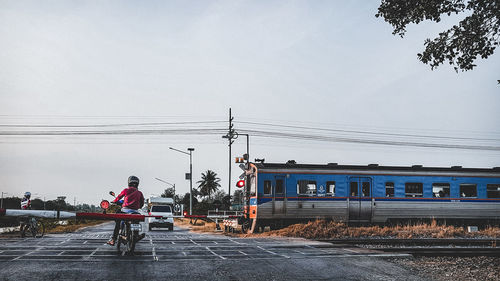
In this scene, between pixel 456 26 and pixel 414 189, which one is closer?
pixel 456 26

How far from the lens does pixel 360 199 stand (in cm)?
2177

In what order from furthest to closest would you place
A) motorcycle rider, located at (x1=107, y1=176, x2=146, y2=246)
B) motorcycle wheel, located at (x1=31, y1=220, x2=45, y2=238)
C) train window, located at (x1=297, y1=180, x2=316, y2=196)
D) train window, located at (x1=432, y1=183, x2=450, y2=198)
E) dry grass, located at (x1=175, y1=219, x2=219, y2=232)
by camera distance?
dry grass, located at (x1=175, y1=219, x2=219, y2=232) < train window, located at (x1=432, y1=183, x2=450, y2=198) < train window, located at (x1=297, y1=180, x2=316, y2=196) < motorcycle wheel, located at (x1=31, y1=220, x2=45, y2=238) < motorcycle rider, located at (x1=107, y1=176, x2=146, y2=246)

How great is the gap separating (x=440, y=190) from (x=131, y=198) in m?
18.1

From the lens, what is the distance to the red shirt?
959cm

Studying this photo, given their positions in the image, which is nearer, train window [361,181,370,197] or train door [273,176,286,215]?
train door [273,176,286,215]

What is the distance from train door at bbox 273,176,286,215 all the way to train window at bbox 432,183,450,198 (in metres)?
8.03

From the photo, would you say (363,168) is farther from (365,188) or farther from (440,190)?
(440,190)

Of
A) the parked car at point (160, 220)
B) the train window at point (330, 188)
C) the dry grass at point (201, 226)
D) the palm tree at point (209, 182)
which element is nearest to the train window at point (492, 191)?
the train window at point (330, 188)

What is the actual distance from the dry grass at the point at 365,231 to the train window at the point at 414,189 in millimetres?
1575

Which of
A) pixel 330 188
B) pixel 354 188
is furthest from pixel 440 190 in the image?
pixel 330 188

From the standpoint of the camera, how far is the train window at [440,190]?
22469 mm

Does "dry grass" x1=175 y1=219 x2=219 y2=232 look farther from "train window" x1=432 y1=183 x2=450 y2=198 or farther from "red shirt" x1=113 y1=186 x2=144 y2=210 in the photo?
"red shirt" x1=113 y1=186 x2=144 y2=210

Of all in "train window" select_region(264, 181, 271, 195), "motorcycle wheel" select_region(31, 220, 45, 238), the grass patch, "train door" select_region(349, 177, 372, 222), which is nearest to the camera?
"motorcycle wheel" select_region(31, 220, 45, 238)

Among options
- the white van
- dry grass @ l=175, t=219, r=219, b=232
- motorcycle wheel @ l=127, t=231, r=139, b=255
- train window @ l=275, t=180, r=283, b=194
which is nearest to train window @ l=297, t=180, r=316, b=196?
train window @ l=275, t=180, r=283, b=194
